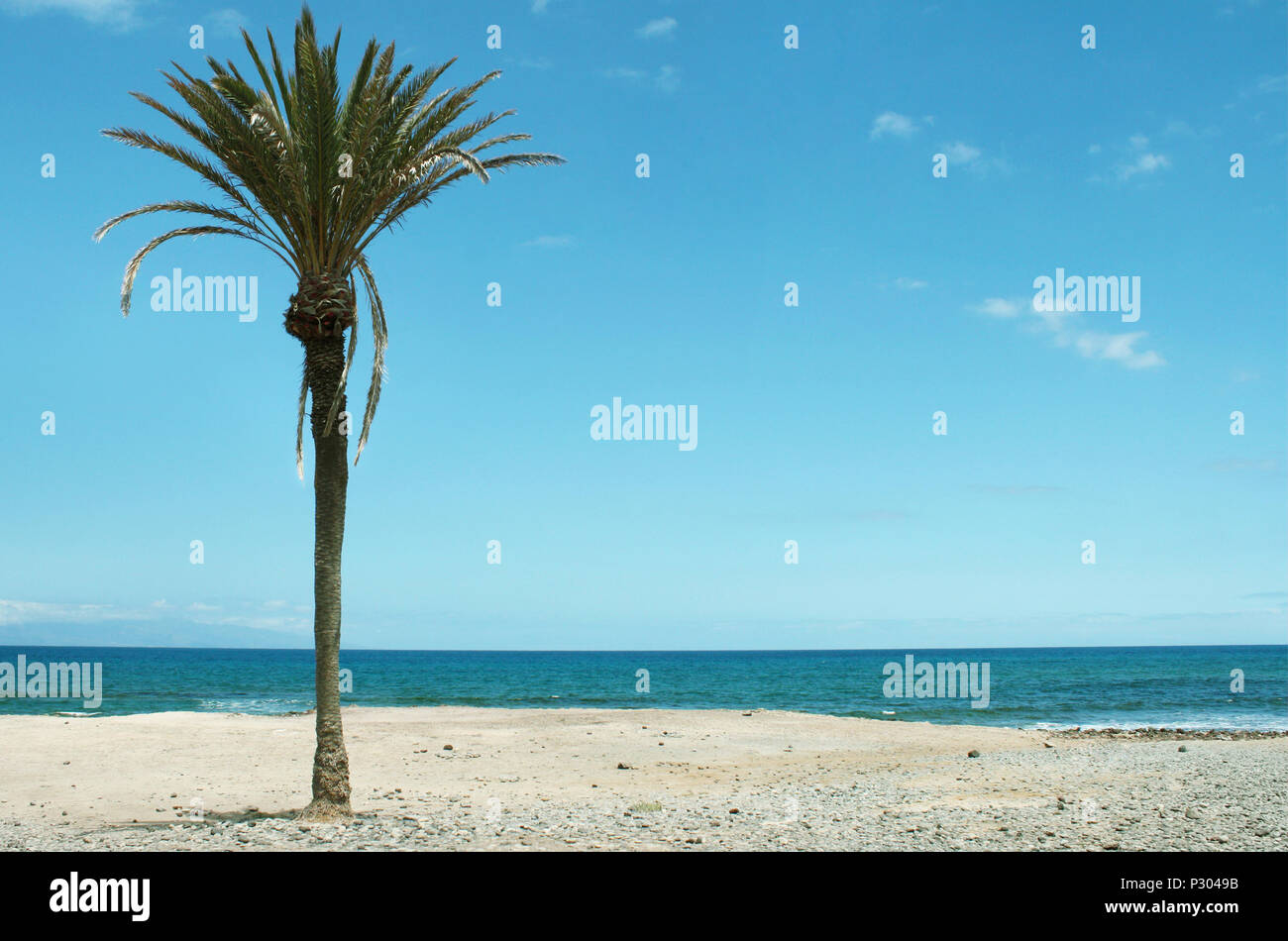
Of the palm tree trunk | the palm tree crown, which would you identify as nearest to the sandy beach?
the palm tree trunk

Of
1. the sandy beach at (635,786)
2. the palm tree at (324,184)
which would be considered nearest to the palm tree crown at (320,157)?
the palm tree at (324,184)

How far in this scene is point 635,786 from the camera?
1833 centimetres

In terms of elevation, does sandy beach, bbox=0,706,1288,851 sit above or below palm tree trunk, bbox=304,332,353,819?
below

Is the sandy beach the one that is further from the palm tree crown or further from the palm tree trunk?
the palm tree crown

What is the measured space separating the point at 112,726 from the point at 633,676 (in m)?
69.9

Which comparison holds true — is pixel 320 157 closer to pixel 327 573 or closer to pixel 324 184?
pixel 324 184

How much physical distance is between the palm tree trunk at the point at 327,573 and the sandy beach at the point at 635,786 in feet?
2.08

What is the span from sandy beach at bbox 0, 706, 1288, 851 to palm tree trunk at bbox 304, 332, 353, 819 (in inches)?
25.0

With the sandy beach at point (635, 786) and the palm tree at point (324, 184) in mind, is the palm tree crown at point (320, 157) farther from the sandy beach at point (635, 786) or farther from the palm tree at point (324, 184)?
the sandy beach at point (635, 786)

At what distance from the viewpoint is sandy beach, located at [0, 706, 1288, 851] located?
452 inches

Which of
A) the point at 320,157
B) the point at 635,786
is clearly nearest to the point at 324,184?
the point at 320,157

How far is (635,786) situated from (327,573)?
26.6 ft
